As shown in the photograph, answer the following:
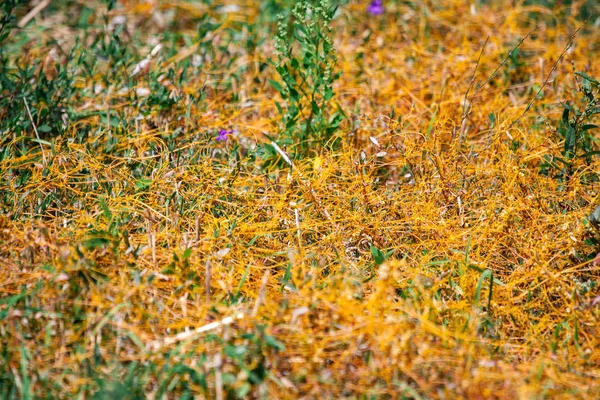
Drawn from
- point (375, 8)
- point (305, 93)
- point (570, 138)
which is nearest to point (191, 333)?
point (305, 93)

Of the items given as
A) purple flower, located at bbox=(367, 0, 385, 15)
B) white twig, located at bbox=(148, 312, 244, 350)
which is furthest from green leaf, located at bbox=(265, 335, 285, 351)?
purple flower, located at bbox=(367, 0, 385, 15)

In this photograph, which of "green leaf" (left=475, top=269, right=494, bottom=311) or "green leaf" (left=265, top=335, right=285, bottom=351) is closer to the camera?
"green leaf" (left=265, top=335, right=285, bottom=351)

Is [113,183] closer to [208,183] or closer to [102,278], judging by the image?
[208,183]

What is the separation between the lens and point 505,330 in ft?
7.10

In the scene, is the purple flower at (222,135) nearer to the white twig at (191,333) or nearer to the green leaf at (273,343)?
the white twig at (191,333)

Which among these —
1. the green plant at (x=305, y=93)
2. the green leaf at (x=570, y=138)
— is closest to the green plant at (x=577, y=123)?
the green leaf at (x=570, y=138)

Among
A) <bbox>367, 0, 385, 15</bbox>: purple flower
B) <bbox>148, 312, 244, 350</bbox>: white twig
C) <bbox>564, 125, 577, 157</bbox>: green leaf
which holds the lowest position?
<bbox>148, 312, 244, 350</bbox>: white twig

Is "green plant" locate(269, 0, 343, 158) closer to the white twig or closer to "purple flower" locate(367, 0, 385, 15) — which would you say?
the white twig

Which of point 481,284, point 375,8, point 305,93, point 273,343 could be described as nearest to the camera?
point 273,343

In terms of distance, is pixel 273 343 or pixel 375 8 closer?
pixel 273 343

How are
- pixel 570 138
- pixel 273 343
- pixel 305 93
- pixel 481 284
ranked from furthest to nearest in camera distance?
pixel 305 93
pixel 570 138
pixel 481 284
pixel 273 343

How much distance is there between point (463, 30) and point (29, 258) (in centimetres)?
294

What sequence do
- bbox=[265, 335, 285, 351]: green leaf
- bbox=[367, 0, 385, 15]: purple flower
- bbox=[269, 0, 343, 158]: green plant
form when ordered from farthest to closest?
bbox=[367, 0, 385, 15]: purple flower → bbox=[269, 0, 343, 158]: green plant → bbox=[265, 335, 285, 351]: green leaf

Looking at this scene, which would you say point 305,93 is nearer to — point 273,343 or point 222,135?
point 222,135
